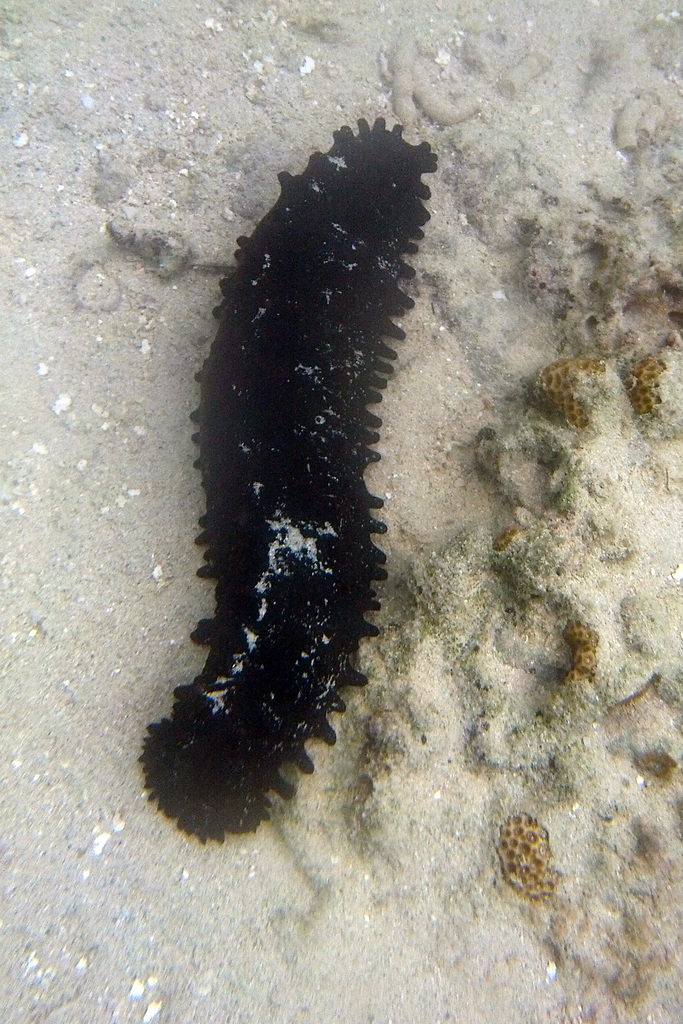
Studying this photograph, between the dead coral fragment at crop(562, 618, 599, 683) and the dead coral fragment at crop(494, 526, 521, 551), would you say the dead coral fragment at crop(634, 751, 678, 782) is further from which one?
the dead coral fragment at crop(494, 526, 521, 551)

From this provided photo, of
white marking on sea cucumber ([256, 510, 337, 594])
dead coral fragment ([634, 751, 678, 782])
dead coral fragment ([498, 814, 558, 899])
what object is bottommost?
dead coral fragment ([498, 814, 558, 899])

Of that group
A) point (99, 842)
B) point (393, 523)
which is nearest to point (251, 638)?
point (393, 523)

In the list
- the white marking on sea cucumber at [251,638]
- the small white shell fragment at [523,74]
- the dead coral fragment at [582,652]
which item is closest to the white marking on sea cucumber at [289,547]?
the white marking on sea cucumber at [251,638]

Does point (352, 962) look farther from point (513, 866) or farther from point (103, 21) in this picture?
point (103, 21)

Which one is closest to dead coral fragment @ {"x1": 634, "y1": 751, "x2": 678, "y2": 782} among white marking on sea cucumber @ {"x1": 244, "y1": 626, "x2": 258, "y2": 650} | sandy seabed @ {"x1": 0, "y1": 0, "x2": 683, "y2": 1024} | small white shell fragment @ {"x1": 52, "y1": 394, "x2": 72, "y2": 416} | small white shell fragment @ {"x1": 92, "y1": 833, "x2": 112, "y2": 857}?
sandy seabed @ {"x1": 0, "y1": 0, "x2": 683, "y2": 1024}

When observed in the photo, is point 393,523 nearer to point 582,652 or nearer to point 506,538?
point 506,538

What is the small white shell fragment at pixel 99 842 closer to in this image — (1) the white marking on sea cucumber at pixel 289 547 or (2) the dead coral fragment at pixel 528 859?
(1) the white marking on sea cucumber at pixel 289 547

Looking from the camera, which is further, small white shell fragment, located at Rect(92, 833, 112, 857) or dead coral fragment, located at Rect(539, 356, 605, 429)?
dead coral fragment, located at Rect(539, 356, 605, 429)
